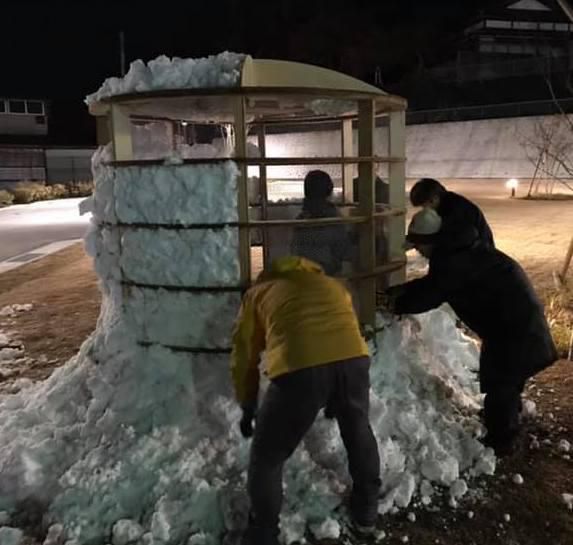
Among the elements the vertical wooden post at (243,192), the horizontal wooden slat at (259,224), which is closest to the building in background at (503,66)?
the horizontal wooden slat at (259,224)

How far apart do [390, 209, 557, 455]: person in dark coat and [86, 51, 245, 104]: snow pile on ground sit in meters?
1.47

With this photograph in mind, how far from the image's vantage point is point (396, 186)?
5125mm

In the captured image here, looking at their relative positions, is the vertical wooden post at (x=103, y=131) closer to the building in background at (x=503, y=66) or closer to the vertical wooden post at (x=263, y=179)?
the vertical wooden post at (x=263, y=179)

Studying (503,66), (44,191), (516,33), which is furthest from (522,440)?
(516,33)

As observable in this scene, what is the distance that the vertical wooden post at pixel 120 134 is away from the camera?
443cm

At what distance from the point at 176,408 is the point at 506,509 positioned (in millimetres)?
1980

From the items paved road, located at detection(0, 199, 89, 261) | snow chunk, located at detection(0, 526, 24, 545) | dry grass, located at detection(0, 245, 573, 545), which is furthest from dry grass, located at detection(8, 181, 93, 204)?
snow chunk, located at detection(0, 526, 24, 545)

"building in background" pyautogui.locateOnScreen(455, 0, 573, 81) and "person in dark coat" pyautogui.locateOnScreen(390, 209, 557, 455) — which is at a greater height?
"building in background" pyautogui.locateOnScreen(455, 0, 573, 81)

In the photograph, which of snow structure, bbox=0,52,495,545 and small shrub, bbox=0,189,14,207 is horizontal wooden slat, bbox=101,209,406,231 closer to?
snow structure, bbox=0,52,495,545

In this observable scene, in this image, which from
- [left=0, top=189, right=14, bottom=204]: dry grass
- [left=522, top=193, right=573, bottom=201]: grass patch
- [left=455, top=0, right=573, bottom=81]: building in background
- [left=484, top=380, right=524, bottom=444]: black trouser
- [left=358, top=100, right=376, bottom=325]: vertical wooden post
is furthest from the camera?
[left=455, top=0, right=573, bottom=81]: building in background

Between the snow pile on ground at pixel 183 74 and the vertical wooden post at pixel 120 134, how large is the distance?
12cm

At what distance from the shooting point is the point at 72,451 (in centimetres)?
406

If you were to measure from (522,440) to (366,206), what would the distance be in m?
1.82

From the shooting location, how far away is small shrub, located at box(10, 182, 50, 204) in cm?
2856
